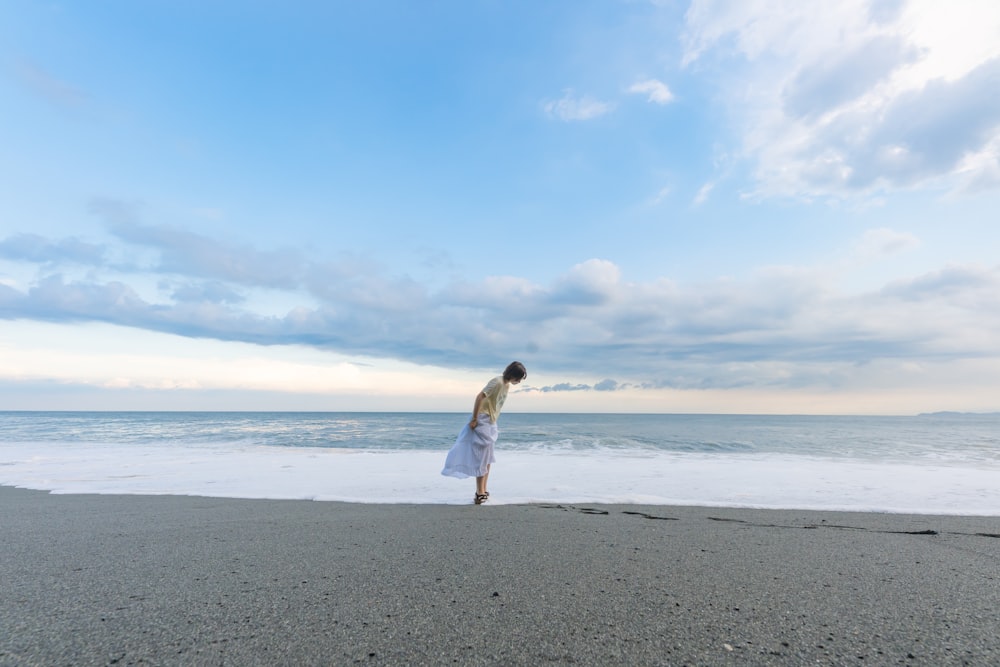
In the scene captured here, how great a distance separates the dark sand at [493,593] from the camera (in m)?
→ 1.66

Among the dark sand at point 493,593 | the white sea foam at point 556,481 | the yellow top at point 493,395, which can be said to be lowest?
the white sea foam at point 556,481

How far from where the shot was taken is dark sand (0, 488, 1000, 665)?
1663mm

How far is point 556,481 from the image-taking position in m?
7.58

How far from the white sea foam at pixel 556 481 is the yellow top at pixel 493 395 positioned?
1078 mm

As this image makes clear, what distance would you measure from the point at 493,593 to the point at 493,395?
3248 mm

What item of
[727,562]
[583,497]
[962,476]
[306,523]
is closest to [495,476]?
[583,497]

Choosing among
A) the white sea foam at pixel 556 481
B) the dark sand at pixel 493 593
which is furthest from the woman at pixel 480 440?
the dark sand at pixel 493 593

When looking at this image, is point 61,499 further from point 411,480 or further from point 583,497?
point 583,497

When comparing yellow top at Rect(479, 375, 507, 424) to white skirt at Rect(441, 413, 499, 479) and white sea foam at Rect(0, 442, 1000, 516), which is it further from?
white sea foam at Rect(0, 442, 1000, 516)

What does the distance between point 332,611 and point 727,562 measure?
7.27ft

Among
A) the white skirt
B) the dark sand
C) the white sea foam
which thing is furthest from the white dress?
the dark sand

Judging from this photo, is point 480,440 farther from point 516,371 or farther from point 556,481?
point 556,481

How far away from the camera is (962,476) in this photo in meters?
8.44

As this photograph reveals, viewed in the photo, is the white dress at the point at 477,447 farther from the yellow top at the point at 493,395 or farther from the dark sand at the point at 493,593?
the dark sand at the point at 493,593
